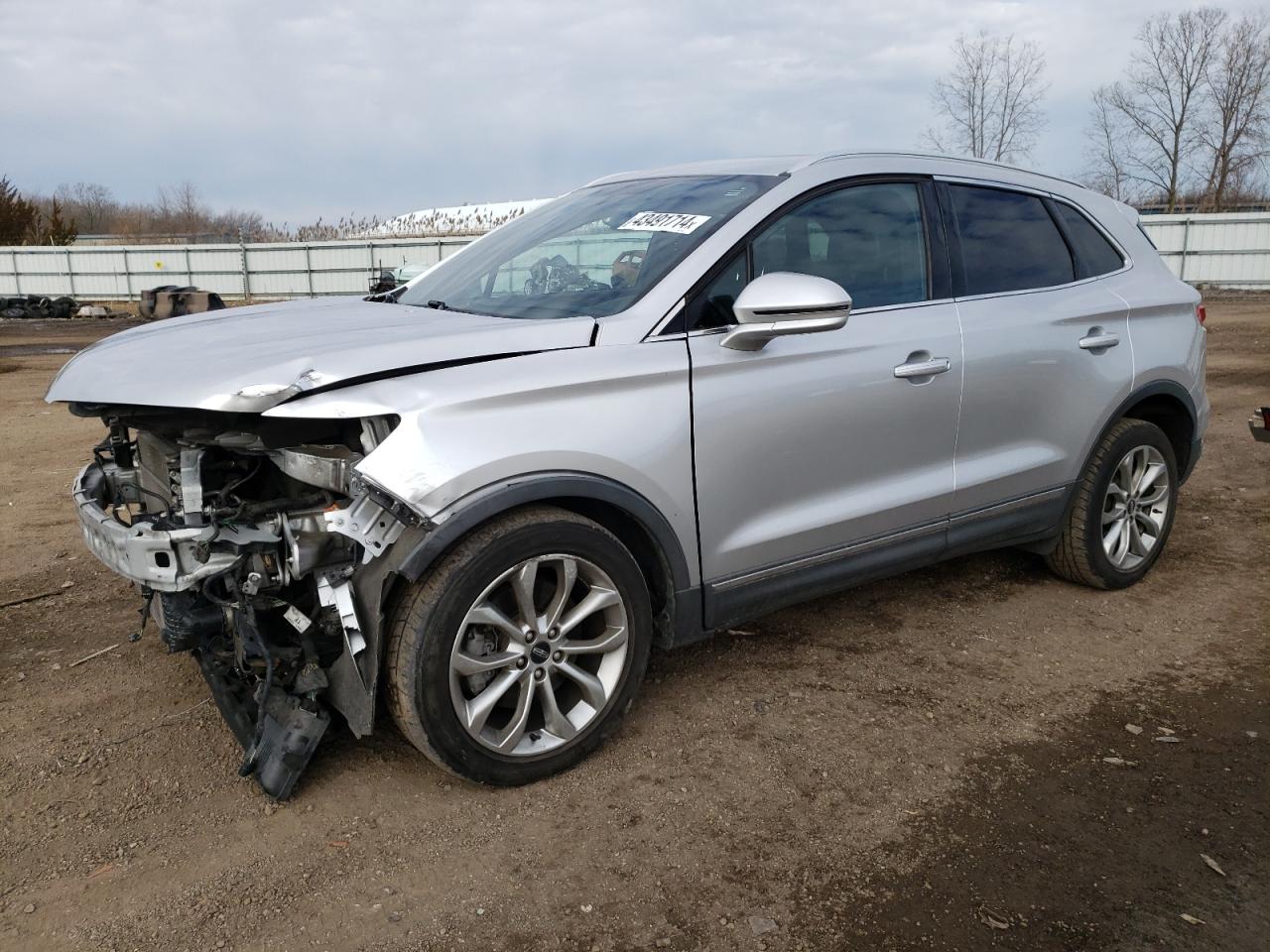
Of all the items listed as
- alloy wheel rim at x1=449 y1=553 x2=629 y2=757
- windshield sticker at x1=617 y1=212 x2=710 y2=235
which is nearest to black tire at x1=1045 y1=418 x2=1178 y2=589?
windshield sticker at x1=617 y1=212 x2=710 y2=235

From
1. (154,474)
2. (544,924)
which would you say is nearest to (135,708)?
(154,474)

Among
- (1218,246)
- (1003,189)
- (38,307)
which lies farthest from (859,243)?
Result: (1218,246)

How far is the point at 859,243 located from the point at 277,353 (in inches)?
81.7

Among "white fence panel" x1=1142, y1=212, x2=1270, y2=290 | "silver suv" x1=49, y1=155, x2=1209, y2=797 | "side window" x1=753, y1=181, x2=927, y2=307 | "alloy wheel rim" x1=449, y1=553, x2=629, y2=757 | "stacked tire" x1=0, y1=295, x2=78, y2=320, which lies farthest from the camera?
"white fence panel" x1=1142, y1=212, x2=1270, y2=290

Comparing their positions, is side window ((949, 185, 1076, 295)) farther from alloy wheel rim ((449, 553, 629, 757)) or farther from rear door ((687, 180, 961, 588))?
alloy wheel rim ((449, 553, 629, 757))

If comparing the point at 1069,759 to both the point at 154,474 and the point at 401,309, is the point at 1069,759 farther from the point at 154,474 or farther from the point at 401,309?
the point at 154,474

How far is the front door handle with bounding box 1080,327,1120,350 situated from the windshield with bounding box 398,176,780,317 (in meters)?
1.66

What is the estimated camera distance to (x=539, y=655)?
2.94 meters

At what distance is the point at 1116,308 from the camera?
171 inches

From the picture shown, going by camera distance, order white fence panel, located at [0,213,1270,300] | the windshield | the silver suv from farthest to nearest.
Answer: white fence panel, located at [0,213,1270,300]
the windshield
the silver suv

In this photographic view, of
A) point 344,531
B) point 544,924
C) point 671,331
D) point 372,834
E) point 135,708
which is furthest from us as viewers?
point 135,708

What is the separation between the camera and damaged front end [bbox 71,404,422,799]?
104 inches

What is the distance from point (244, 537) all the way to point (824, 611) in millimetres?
2617

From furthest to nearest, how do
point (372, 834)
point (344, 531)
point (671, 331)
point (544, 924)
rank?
point (671, 331)
point (372, 834)
point (344, 531)
point (544, 924)
